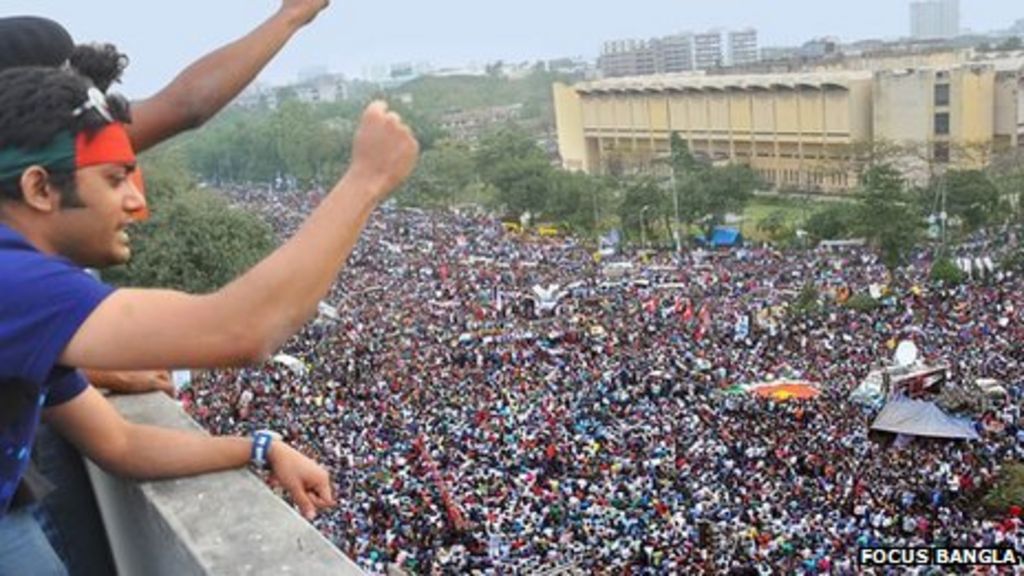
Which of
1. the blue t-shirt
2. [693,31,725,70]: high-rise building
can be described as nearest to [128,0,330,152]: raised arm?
the blue t-shirt

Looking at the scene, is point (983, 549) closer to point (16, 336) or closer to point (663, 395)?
point (663, 395)

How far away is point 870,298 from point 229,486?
20588mm

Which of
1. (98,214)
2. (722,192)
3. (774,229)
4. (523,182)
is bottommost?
(774,229)

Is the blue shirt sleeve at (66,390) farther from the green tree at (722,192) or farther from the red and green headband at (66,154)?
the green tree at (722,192)

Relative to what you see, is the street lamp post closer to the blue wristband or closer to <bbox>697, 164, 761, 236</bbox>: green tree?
<bbox>697, 164, 761, 236</bbox>: green tree

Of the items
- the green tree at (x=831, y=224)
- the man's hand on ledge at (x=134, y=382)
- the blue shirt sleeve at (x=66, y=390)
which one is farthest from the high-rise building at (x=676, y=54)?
the blue shirt sleeve at (x=66, y=390)

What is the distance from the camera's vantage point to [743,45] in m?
134

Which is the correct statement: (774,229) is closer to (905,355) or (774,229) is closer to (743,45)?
(905,355)

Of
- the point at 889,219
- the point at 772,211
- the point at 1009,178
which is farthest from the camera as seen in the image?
the point at 772,211

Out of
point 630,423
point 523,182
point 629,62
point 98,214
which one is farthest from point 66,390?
point 629,62

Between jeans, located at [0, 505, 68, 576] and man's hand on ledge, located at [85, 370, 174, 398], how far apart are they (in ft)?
2.17

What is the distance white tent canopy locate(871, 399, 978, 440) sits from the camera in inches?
484

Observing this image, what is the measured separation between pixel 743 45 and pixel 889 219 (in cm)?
11517

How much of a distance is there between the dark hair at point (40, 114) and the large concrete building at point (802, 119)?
3759 cm
